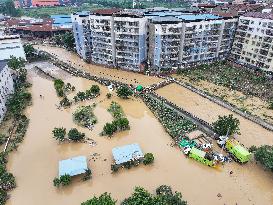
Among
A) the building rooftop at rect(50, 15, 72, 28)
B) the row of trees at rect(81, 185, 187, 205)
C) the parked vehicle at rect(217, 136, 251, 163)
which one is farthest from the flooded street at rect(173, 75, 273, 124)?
the building rooftop at rect(50, 15, 72, 28)

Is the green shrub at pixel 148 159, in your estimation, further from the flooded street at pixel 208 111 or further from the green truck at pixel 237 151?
the flooded street at pixel 208 111

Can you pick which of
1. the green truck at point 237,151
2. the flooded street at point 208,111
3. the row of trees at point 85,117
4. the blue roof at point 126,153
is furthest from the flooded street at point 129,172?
the blue roof at point 126,153

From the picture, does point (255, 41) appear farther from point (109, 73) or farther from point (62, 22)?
point (62, 22)

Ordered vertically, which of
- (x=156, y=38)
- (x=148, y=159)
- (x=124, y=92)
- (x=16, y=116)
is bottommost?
(x=148, y=159)

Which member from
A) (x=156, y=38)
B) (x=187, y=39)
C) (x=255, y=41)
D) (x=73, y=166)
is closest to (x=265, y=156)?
(x=73, y=166)

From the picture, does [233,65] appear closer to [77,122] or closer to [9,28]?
[77,122]

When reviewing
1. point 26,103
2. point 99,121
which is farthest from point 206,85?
point 26,103

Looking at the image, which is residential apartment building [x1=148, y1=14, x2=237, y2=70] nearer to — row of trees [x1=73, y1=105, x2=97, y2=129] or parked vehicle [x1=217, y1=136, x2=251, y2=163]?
row of trees [x1=73, y1=105, x2=97, y2=129]
